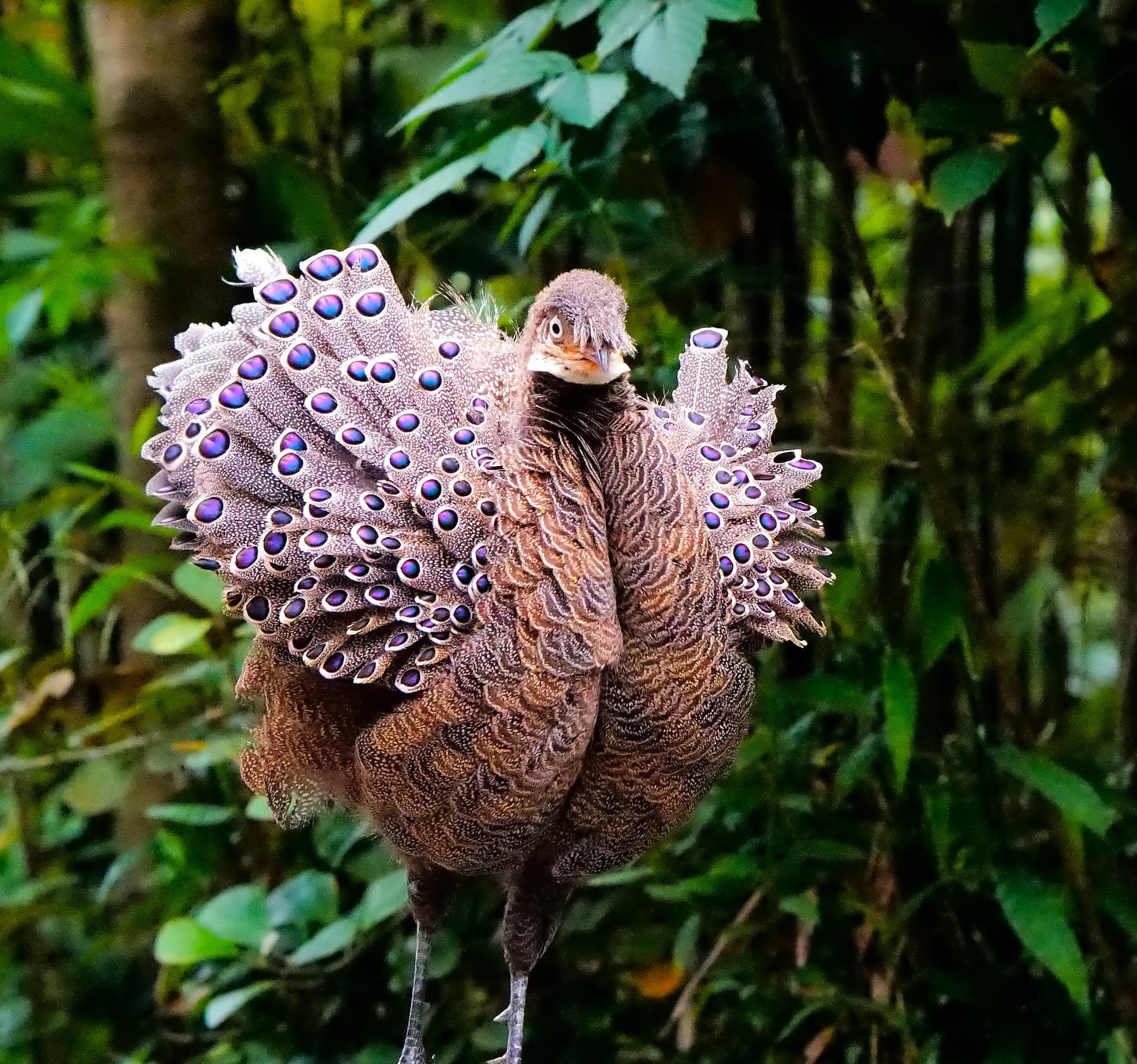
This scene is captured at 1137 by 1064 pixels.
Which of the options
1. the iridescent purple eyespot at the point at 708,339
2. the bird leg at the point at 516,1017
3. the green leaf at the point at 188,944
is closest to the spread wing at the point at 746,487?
the iridescent purple eyespot at the point at 708,339

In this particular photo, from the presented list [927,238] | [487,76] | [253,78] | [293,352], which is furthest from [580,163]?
[253,78]

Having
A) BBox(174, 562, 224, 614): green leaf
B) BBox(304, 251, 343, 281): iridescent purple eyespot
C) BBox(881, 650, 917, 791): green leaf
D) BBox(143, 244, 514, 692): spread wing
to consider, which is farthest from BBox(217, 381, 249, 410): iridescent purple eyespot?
BBox(881, 650, 917, 791): green leaf

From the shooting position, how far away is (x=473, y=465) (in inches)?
33.9

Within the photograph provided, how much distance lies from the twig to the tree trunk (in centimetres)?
100

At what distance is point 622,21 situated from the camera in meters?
0.92

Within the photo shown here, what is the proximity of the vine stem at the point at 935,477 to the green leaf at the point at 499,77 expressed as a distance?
0.29 metres

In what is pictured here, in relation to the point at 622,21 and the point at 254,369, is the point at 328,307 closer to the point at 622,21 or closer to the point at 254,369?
the point at 254,369

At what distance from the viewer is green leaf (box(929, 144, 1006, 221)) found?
1.00 m

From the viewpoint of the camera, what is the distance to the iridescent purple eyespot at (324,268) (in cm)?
91

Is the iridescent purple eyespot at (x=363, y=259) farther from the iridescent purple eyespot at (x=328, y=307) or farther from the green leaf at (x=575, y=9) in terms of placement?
the green leaf at (x=575, y=9)

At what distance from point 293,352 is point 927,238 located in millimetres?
953

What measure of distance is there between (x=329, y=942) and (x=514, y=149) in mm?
921

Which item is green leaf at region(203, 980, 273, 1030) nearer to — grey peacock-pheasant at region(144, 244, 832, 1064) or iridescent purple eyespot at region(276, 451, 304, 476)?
grey peacock-pheasant at region(144, 244, 832, 1064)

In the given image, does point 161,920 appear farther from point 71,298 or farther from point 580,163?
point 580,163
